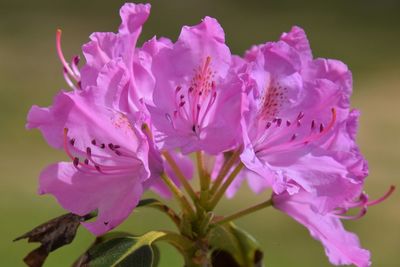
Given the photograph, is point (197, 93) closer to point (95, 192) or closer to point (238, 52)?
point (95, 192)

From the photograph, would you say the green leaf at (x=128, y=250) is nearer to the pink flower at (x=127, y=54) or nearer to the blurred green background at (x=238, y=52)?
the pink flower at (x=127, y=54)

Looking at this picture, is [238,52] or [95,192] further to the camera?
[238,52]

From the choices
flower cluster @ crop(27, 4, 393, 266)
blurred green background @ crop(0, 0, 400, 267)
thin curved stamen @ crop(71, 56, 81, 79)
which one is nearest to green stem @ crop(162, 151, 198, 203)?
flower cluster @ crop(27, 4, 393, 266)

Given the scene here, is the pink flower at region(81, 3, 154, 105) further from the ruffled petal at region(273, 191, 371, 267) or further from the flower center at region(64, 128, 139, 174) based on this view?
the ruffled petal at region(273, 191, 371, 267)

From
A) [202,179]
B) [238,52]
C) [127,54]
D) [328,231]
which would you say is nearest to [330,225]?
[328,231]

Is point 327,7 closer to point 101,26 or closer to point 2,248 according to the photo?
point 101,26
